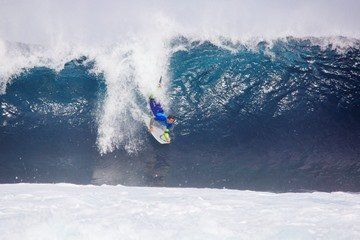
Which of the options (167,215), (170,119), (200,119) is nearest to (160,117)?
(170,119)

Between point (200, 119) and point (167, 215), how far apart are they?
6.07 meters

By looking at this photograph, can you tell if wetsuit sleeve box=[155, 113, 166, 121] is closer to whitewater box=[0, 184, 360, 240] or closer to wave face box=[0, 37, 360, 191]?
wave face box=[0, 37, 360, 191]

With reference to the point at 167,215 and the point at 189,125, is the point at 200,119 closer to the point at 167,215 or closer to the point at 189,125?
the point at 189,125

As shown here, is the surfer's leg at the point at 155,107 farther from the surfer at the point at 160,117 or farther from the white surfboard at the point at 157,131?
the white surfboard at the point at 157,131

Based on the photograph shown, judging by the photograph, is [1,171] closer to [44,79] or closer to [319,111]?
[44,79]

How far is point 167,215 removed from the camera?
4.34 metres

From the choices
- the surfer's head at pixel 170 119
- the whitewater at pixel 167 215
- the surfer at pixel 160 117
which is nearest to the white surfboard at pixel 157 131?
the surfer at pixel 160 117

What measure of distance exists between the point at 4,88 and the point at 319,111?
9.53 meters

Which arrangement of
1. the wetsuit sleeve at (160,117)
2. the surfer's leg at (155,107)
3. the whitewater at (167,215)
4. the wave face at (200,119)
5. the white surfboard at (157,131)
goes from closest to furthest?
the whitewater at (167,215) < the wave face at (200,119) < the white surfboard at (157,131) < the wetsuit sleeve at (160,117) < the surfer's leg at (155,107)

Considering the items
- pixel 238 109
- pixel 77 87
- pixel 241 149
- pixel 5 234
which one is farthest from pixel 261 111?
pixel 5 234

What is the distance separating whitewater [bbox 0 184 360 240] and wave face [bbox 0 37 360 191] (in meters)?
2.93

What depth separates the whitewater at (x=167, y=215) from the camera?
385cm

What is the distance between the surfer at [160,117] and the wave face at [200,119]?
13.2 inches

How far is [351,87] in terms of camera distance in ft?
37.6
